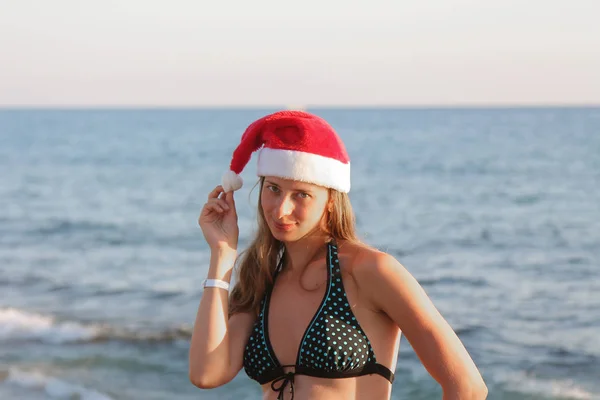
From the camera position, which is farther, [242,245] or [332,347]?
[242,245]

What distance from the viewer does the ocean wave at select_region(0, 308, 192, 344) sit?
1012cm

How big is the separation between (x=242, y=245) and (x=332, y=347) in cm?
1207

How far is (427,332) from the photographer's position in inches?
119

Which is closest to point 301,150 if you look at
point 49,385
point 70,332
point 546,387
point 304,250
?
point 304,250

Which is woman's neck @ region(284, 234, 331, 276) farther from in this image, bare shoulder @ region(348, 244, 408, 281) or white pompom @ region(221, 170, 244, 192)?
white pompom @ region(221, 170, 244, 192)

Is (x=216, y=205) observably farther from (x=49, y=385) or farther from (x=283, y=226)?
(x=49, y=385)

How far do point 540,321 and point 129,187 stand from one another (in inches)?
838

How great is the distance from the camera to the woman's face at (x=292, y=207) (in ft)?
10.8

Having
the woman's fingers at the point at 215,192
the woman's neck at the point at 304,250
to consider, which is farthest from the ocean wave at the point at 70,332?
the woman's neck at the point at 304,250

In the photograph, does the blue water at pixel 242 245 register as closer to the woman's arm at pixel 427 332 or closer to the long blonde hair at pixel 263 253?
the long blonde hair at pixel 263 253

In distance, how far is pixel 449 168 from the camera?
35.9 metres

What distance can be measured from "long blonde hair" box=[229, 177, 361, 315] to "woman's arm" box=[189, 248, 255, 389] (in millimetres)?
78

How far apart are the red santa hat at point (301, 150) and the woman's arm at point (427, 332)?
0.42m

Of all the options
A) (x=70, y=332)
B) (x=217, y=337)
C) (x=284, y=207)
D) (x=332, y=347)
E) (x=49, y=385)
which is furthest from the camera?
(x=70, y=332)
